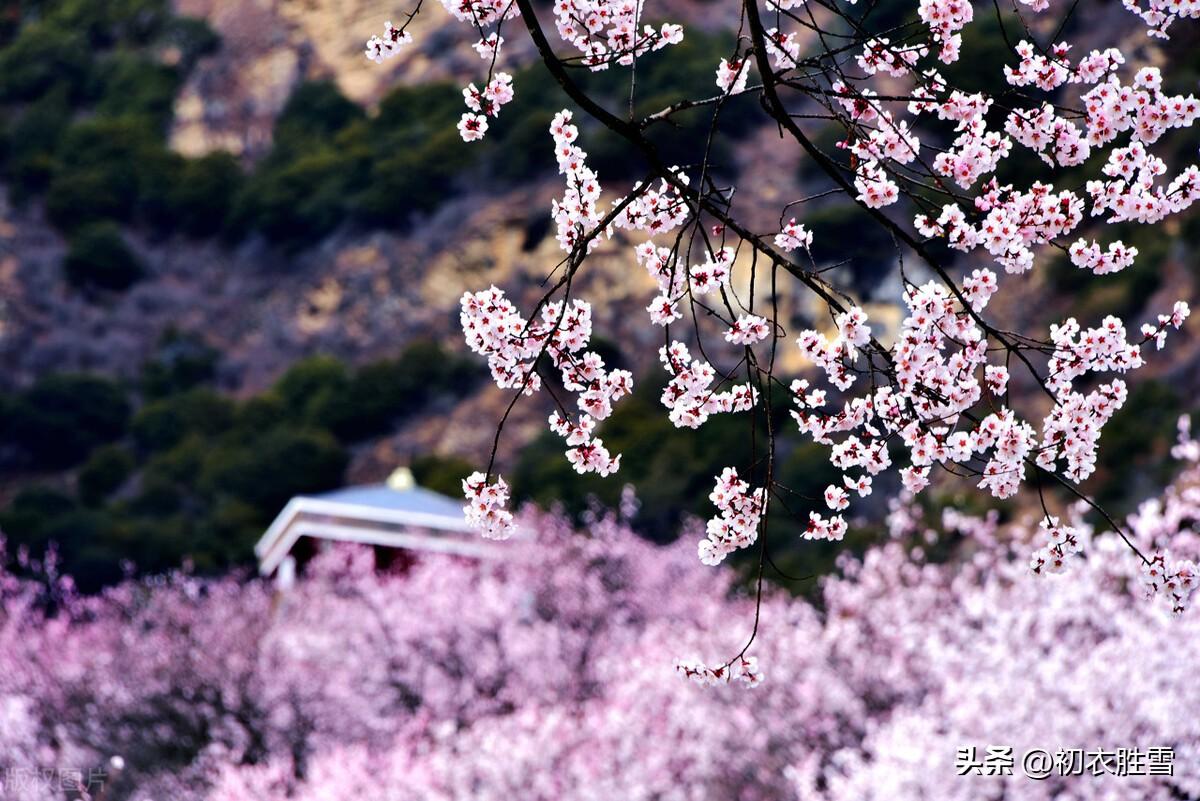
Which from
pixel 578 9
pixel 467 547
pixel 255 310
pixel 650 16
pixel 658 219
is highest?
pixel 650 16

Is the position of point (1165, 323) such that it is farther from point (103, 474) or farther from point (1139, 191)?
point (103, 474)

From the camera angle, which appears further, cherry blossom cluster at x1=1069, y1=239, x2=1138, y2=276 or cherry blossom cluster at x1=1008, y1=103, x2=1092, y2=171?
cherry blossom cluster at x1=1069, y1=239, x2=1138, y2=276

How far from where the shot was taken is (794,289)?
172ft

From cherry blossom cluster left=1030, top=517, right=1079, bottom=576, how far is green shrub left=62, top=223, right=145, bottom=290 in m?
61.2

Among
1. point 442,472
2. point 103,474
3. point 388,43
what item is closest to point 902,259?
point 388,43

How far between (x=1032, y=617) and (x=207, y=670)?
12.5 m

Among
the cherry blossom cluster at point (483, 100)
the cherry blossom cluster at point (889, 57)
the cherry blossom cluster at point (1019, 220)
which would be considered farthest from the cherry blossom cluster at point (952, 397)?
the cherry blossom cluster at point (483, 100)

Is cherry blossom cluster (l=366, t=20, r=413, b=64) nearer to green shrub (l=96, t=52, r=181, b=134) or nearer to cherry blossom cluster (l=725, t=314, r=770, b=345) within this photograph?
cherry blossom cluster (l=725, t=314, r=770, b=345)

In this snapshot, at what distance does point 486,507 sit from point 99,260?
61.1 m

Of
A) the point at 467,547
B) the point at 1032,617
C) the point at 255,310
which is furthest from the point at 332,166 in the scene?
the point at 1032,617

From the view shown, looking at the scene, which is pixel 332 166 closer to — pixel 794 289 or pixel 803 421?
pixel 794 289

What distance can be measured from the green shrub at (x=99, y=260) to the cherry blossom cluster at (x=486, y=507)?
199ft

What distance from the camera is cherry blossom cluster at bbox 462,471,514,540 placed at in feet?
17.9

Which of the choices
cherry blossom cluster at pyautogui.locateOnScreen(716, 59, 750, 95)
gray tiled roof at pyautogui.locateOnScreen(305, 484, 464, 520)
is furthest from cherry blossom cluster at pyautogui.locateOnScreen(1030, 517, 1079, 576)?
gray tiled roof at pyautogui.locateOnScreen(305, 484, 464, 520)
